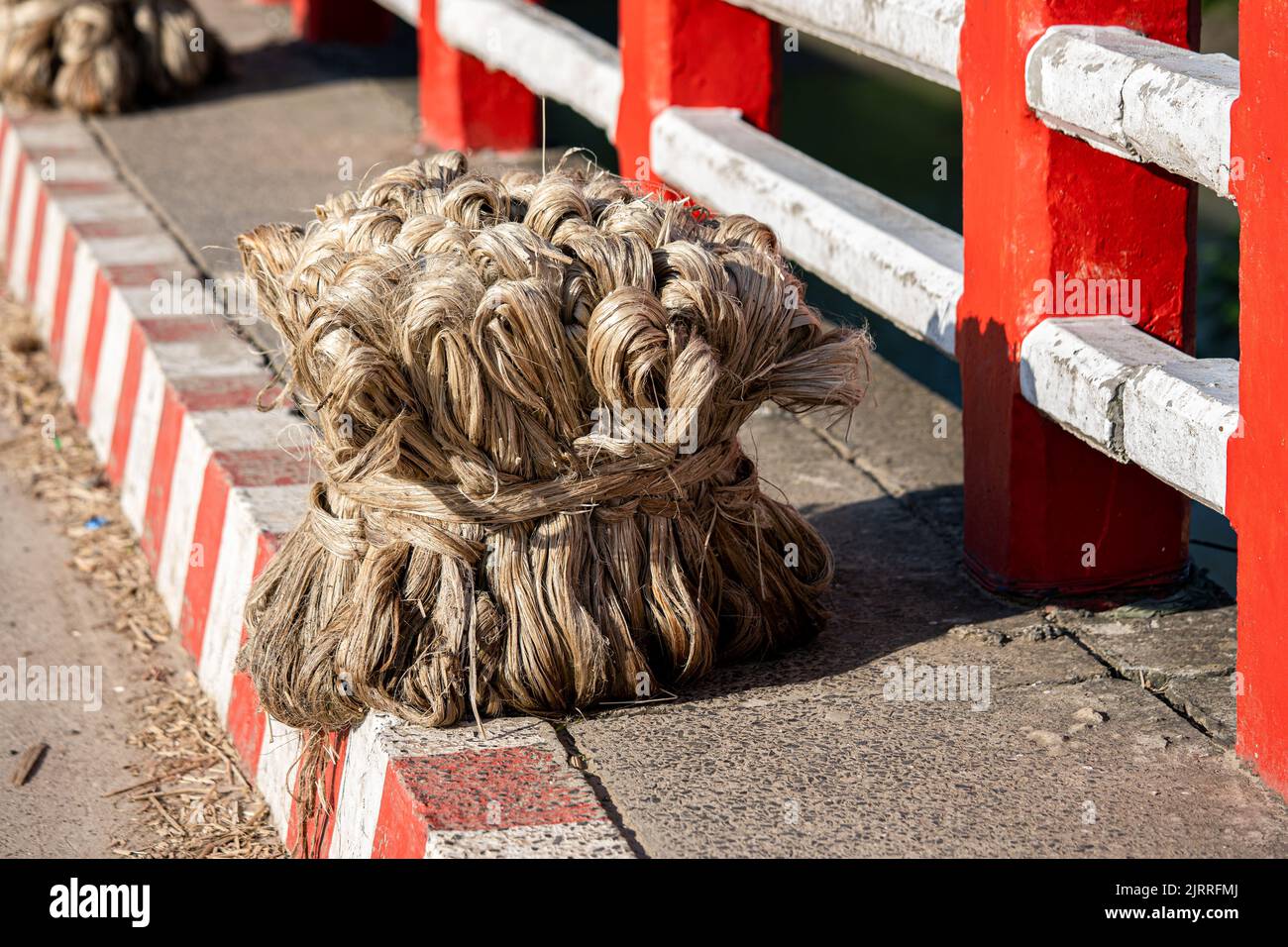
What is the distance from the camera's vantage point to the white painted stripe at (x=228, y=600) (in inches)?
111

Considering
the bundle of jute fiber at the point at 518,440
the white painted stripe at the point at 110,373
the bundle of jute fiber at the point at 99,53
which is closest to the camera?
the bundle of jute fiber at the point at 518,440

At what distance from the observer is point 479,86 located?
5445 mm

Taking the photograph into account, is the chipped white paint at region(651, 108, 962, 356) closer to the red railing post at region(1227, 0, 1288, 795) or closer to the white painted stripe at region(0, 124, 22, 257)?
the red railing post at region(1227, 0, 1288, 795)

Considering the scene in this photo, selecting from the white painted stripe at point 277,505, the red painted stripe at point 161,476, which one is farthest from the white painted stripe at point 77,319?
the white painted stripe at point 277,505

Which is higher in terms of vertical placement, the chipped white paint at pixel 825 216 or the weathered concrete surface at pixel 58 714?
the chipped white paint at pixel 825 216

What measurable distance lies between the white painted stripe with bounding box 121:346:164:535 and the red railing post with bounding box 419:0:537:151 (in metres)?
2.03

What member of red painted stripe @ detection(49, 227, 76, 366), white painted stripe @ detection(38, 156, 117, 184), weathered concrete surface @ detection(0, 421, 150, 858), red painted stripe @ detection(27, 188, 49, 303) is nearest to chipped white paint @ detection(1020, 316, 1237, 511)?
weathered concrete surface @ detection(0, 421, 150, 858)

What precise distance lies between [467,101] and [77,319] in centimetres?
162

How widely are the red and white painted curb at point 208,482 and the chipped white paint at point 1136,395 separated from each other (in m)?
0.83

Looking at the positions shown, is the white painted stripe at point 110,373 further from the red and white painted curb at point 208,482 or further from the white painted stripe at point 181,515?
the white painted stripe at point 181,515

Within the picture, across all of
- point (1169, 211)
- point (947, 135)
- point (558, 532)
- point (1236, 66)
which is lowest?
point (947, 135)
